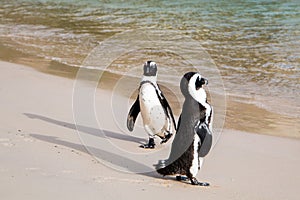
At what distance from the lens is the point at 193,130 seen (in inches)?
149

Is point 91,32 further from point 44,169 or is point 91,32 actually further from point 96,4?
point 44,169

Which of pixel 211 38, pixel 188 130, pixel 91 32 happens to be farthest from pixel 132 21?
pixel 188 130

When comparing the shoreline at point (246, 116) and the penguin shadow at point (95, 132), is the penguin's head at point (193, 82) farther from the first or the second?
the shoreline at point (246, 116)

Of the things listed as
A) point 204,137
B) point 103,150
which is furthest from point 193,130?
point 103,150

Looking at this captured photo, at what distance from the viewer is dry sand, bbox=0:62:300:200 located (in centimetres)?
346

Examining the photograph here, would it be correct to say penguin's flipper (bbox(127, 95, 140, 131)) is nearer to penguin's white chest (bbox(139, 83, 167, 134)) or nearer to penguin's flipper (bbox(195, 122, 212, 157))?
penguin's white chest (bbox(139, 83, 167, 134))

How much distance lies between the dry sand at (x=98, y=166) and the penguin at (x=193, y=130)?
13 cm

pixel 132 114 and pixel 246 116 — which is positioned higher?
pixel 132 114

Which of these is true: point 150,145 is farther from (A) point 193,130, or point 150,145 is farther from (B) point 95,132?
(A) point 193,130

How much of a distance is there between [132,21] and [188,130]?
10.5 m

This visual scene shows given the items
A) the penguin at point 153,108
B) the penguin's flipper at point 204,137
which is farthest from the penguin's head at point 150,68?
the penguin's flipper at point 204,137

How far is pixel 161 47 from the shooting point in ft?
34.3

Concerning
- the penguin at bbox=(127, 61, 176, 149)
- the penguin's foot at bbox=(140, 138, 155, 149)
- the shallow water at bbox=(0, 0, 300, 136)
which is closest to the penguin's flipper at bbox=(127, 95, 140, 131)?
the penguin at bbox=(127, 61, 176, 149)

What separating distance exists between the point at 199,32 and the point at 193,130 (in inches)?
350
